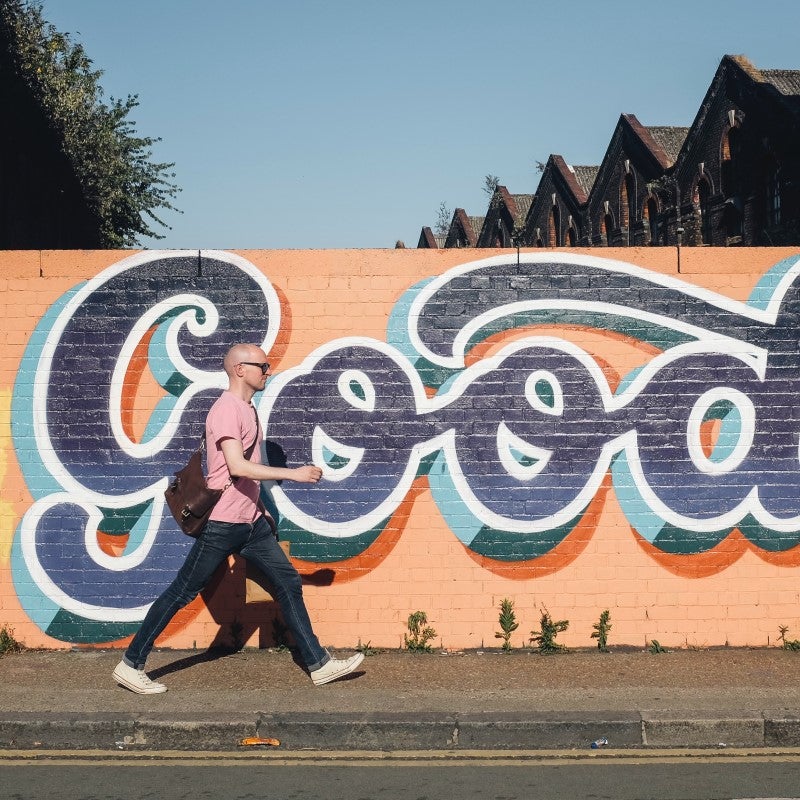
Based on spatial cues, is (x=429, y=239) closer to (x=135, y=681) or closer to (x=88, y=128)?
(x=88, y=128)

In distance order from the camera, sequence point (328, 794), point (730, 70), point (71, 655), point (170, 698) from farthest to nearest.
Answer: point (730, 70), point (71, 655), point (170, 698), point (328, 794)

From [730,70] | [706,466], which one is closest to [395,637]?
[706,466]

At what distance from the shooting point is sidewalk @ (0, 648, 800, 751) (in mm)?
5387

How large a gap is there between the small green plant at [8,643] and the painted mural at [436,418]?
0.17 meters

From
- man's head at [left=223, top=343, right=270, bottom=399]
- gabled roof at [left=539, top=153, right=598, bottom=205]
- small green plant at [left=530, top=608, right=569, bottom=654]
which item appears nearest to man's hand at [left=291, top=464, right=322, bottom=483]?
man's head at [left=223, top=343, right=270, bottom=399]

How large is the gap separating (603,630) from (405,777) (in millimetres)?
2598

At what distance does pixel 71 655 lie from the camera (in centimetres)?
698

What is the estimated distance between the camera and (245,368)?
20.0 feet

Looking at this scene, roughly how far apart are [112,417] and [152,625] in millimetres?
1773

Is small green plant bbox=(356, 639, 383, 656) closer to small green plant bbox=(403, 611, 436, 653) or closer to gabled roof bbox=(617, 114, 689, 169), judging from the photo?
small green plant bbox=(403, 611, 436, 653)

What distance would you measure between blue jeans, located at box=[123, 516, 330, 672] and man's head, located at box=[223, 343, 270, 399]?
31.4 inches

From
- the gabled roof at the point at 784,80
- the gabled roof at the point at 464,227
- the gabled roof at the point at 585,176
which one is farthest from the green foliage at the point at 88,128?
the gabled roof at the point at 464,227

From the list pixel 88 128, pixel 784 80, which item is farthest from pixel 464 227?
pixel 88 128

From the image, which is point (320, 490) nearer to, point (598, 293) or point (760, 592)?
point (598, 293)
